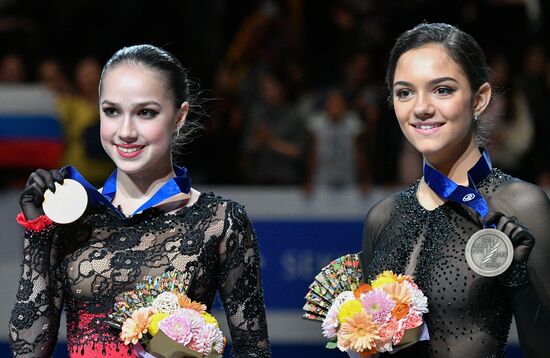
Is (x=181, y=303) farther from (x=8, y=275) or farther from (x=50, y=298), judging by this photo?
(x=8, y=275)

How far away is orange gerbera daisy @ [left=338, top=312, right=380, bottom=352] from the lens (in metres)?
3.18

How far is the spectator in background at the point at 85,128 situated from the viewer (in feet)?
21.8

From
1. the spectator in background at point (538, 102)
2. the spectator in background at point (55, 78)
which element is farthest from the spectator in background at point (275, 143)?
the spectator in background at point (538, 102)

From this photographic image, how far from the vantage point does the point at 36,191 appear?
10.9 feet

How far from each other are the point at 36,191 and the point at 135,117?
37 centimetres

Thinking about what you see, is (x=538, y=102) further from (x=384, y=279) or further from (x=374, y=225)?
(x=384, y=279)

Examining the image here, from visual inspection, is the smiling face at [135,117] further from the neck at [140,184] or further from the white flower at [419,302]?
the white flower at [419,302]

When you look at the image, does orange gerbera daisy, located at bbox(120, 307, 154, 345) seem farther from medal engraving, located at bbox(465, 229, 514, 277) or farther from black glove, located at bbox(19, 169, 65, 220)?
medal engraving, located at bbox(465, 229, 514, 277)

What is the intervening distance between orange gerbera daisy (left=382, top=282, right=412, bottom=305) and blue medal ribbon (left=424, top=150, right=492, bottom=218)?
30 cm

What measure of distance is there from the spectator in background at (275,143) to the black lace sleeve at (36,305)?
365 cm

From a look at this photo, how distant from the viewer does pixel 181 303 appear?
324 cm

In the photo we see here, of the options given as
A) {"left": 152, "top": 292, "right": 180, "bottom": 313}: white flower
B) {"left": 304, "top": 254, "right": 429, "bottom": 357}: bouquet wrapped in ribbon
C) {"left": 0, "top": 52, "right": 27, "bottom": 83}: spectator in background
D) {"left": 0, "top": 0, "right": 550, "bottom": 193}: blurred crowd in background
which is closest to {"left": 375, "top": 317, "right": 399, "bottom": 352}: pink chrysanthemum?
{"left": 304, "top": 254, "right": 429, "bottom": 357}: bouquet wrapped in ribbon

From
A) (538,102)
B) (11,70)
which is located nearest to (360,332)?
(538,102)

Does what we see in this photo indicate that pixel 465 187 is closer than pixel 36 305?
Yes
